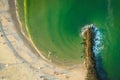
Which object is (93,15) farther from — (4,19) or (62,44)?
(4,19)

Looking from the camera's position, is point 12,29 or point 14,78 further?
point 12,29

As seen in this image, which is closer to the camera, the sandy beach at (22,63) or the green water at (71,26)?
the sandy beach at (22,63)

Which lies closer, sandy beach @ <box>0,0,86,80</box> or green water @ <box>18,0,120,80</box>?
sandy beach @ <box>0,0,86,80</box>

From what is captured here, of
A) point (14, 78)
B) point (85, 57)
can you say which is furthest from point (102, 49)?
point (14, 78)
